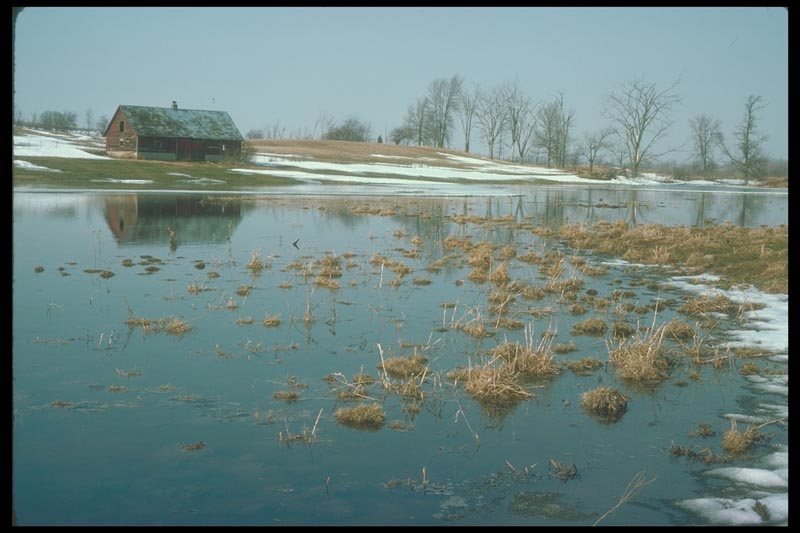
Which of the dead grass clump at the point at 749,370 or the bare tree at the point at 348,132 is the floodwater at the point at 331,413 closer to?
the dead grass clump at the point at 749,370

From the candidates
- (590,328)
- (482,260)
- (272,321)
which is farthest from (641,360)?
(482,260)

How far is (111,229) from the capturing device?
19.6 meters

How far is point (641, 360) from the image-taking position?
7.78 m

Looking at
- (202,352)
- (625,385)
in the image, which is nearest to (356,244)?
(202,352)

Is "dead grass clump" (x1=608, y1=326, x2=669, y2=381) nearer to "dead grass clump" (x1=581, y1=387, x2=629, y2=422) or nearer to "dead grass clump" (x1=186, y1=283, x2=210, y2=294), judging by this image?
"dead grass clump" (x1=581, y1=387, x2=629, y2=422)

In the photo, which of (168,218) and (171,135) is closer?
(168,218)

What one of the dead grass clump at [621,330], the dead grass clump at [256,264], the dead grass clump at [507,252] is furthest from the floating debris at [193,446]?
the dead grass clump at [507,252]

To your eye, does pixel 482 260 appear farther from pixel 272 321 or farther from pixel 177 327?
pixel 177 327

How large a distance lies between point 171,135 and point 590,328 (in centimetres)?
5849

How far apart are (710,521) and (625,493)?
23.5 inches

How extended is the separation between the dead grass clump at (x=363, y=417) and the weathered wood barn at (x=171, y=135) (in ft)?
196

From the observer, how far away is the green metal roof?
204 ft

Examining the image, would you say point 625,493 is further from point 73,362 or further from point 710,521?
point 73,362

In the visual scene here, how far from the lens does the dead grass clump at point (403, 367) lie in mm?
7688
